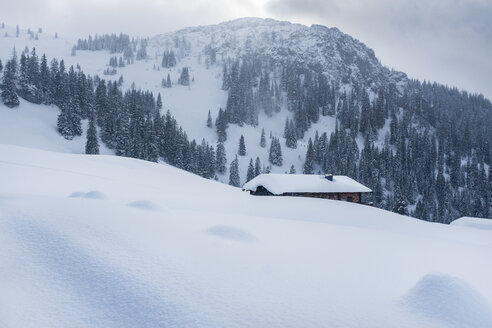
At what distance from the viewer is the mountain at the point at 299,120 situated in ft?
293

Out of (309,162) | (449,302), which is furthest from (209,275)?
(309,162)

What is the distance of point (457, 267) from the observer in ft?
30.4

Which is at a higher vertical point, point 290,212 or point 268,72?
point 268,72

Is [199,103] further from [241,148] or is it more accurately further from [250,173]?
[250,173]

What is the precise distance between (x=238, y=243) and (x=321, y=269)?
→ 91.8 inches

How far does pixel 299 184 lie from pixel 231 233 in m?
31.5

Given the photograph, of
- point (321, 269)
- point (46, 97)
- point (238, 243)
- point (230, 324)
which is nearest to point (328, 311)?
point (230, 324)

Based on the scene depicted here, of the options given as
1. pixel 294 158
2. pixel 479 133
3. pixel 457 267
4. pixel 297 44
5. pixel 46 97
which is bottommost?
pixel 457 267

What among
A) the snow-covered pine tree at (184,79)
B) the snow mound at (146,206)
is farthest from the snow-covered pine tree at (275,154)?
the snow mound at (146,206)

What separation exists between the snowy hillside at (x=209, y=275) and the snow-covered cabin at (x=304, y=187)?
89.2 feet

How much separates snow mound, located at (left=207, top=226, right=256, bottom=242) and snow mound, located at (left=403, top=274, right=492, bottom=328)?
4345 mm

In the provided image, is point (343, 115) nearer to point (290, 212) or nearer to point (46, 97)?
Answer: point (46, 97)

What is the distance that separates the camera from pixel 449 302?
17.2ft

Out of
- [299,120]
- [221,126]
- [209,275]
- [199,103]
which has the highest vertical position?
[199,103]
